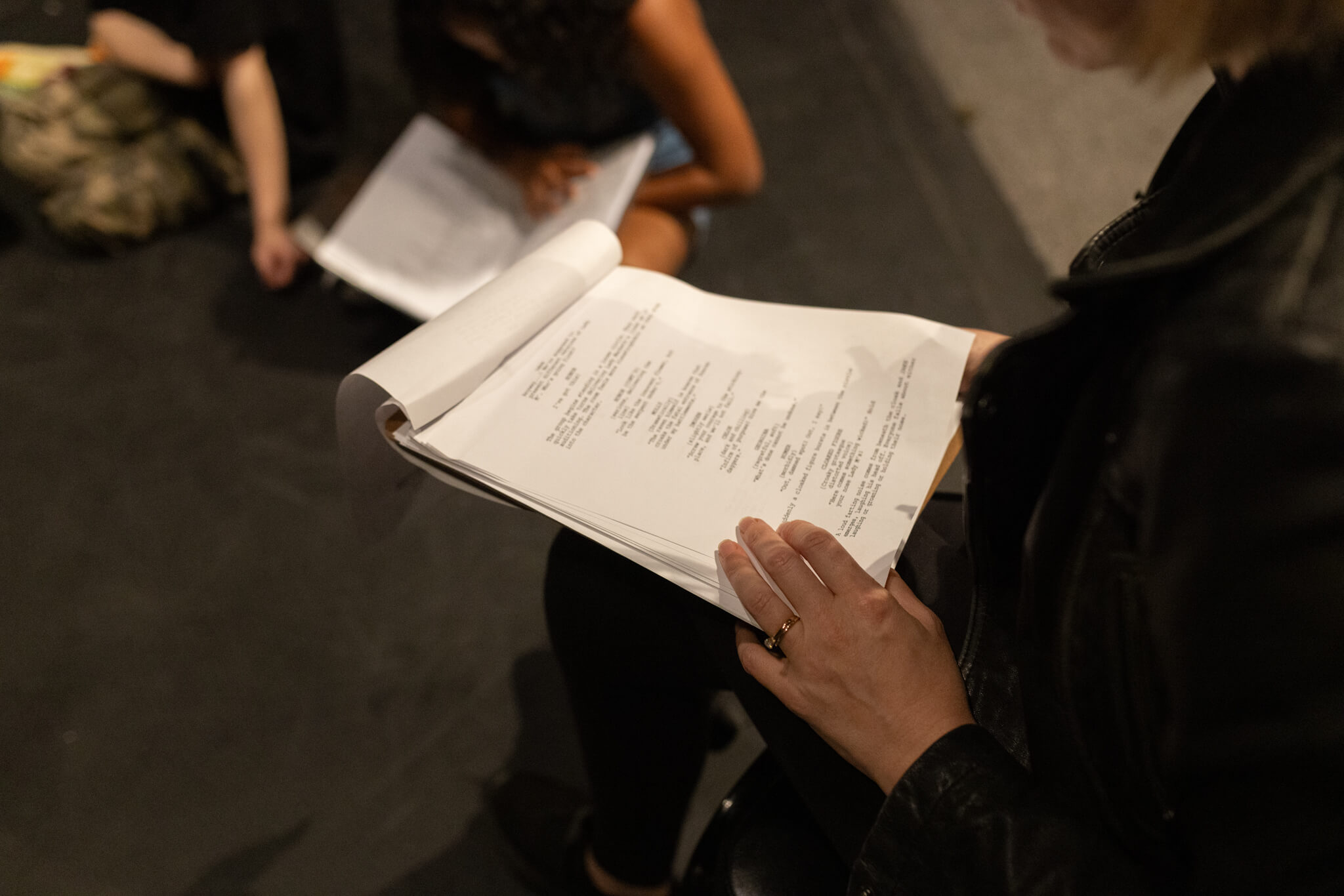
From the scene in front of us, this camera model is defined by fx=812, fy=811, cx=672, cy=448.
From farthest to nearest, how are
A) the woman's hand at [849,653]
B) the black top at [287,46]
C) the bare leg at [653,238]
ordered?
1. the black top at [287,46]
2. the bare leg at [653,238]
3. the woman's hand at [849,653]

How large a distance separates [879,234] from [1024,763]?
1.09 meters

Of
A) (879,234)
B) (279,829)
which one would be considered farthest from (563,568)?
(879,234)

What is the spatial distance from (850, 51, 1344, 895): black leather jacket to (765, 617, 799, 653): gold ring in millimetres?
102

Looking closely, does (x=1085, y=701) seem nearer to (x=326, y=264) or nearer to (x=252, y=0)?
(x=326, y=264)

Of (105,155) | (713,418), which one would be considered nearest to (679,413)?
(713,418)

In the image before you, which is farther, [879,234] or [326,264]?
[879,234]

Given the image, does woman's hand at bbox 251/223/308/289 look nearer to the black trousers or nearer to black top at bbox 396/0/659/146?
black top at bbox 396/0/659/146

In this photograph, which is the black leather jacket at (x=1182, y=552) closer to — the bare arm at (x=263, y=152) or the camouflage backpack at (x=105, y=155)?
the bare arm at (x=263, y=152)

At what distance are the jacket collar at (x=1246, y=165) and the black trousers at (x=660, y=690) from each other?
0.88 feet

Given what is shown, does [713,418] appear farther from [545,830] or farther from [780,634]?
[545,830]

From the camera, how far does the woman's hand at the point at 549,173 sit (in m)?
1.11

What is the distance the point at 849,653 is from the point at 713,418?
0.64 feet

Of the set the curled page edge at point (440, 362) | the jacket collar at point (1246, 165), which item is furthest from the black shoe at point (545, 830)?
the jacket collar at point (1246, 165)

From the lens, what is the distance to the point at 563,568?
62cm
